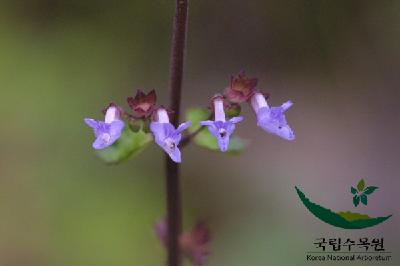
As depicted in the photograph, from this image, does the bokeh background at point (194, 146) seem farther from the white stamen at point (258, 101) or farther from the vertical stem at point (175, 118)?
the white stamen at point (258, 101)

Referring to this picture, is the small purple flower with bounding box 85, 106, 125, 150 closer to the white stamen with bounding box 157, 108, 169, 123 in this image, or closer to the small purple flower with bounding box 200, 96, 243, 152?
the white stamen with bounding box 157, 108, 169, 123

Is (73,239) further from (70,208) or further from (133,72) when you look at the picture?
(133,72)

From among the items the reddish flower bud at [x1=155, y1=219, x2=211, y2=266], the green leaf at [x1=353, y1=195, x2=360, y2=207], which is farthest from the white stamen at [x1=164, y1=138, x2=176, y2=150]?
the green leaf at [x1=353, y1=195, x2=360, y2=207]

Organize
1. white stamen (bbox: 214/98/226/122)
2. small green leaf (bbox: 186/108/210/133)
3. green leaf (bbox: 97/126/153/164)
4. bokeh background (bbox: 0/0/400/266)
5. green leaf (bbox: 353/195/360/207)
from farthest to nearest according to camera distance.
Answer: bokeh background (bbox: 0/0/400/266)
green leaf (bbox: 353/195/360/207)
small green leaf (bbox: 186/108/210/133)
green leaf (bbox: 97/126/153/164)
white stamen (bbox: 214/98/226/122)

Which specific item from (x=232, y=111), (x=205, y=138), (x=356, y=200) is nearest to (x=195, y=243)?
(x=205, y=138)

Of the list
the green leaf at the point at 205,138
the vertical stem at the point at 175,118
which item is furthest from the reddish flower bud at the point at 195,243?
the green leaf at the point at 205,138

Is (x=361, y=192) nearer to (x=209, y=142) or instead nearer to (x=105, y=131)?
(x=209, y=142)

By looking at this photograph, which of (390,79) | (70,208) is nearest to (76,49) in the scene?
(70,208)
